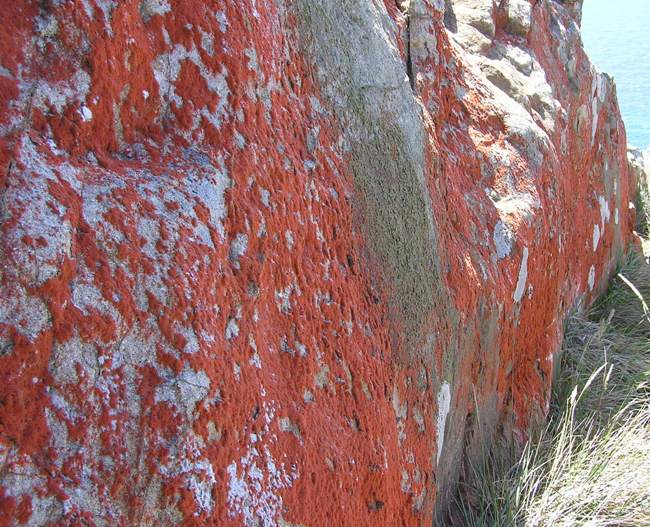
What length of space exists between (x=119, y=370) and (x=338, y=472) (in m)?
0.62

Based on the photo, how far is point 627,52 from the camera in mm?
15531

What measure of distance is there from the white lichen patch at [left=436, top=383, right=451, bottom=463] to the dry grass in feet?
1.53

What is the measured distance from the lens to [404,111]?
2291mm

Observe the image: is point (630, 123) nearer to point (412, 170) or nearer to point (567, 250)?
point (567, 250)

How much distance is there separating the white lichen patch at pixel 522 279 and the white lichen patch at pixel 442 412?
655 millimetres

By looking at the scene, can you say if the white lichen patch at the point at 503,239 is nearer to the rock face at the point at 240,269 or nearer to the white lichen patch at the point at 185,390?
the rock face at the point at 240,269

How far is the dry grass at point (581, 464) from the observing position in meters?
2.70

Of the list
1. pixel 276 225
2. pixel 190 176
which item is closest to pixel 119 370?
pixel 190 176

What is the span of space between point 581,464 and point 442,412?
1.02 meters

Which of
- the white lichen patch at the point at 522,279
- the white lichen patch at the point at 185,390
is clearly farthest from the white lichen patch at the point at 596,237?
the white lichen patch at the point at 185,390

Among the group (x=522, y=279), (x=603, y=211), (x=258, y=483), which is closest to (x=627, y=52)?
(x=603, y=211)

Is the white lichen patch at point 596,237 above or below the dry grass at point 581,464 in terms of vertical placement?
above

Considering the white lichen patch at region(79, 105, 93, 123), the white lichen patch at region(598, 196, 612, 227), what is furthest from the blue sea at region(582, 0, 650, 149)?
the white lichen patch at region(79, 105, 93, 123)

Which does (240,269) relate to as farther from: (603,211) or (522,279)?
(603,211)
